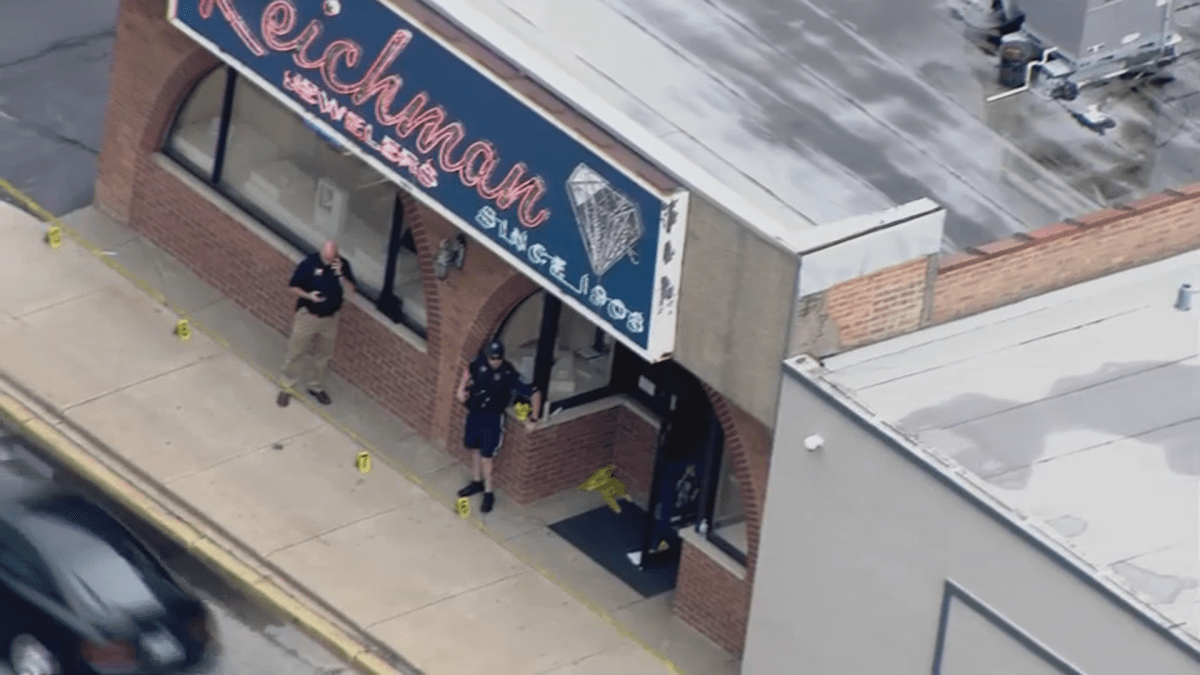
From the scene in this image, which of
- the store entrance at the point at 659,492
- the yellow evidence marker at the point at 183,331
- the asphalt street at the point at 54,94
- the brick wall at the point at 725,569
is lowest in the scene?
the brick wall at the point at 725,569

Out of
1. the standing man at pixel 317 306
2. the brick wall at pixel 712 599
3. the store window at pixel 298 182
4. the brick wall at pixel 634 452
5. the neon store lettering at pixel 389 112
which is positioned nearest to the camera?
the neon store lettering at pixel 389 112

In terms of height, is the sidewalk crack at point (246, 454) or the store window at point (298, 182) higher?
the store window at point (298, 182)

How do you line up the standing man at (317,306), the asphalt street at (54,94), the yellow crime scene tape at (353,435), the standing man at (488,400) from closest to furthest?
the yellow crime scene tape at (353,435)
the standing man at (488,400)
the standing man at (317,306)
the asphalt street at (54,94)

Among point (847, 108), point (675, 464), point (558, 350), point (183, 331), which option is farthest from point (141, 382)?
point (847, 108)

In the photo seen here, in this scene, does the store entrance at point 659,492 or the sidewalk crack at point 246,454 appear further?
the sidewalk crack at point 246,454

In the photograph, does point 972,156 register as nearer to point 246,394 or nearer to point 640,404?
point 640,404

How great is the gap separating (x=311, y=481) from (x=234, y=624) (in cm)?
210

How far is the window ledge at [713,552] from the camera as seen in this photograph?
2717cm

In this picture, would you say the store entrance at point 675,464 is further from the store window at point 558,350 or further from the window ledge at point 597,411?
the store window at point 558,350

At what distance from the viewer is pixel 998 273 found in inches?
1032

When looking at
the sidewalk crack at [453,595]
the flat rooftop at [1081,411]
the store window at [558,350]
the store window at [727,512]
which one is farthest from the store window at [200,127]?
the flat rooftop at [1081,411]

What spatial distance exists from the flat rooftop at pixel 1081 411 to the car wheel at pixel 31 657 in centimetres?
662

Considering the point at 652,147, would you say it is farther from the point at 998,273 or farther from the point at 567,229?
the point at 998,273

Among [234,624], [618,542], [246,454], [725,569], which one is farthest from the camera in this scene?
[246,454]
